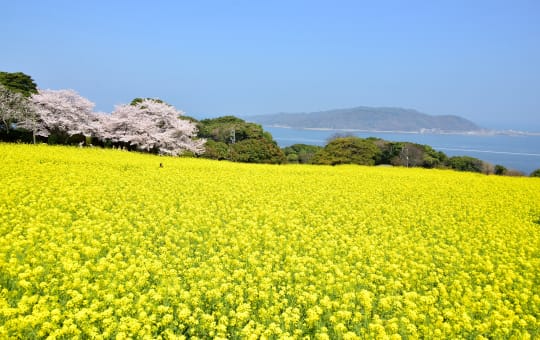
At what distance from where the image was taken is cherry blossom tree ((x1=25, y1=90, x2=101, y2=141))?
42969 mm

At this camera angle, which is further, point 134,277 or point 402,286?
point 402,286

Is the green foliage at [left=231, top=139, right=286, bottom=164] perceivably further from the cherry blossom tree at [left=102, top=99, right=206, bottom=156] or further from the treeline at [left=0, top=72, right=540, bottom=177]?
the cherry blossom tree at [left=102, top=99, right=206, bottom=156]

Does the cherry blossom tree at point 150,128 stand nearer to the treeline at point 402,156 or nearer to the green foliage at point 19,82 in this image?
the green foliage at point 19,82

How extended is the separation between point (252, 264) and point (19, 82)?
170 feet

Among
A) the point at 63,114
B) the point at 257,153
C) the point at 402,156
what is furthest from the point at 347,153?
the point at 63,114

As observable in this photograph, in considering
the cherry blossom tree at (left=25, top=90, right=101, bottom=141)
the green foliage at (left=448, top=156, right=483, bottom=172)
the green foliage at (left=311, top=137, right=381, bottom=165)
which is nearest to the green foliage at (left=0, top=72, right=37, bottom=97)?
the cherry blossom tree at (left=25, top=90, right=101, bottom=141)

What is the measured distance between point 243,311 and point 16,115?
39668mm

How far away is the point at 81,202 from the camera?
44.0ft

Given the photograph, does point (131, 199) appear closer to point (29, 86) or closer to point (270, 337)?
point (270, 337)

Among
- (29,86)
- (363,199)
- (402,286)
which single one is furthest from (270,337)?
(29,86)

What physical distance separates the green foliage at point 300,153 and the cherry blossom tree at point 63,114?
50.9 m

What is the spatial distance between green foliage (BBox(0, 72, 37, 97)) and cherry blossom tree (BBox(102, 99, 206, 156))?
11458 mm

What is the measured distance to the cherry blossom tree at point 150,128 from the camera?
44125 millimetres

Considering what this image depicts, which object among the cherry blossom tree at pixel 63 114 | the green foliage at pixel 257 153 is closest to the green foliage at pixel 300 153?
the green foliage at pixel 257 153
